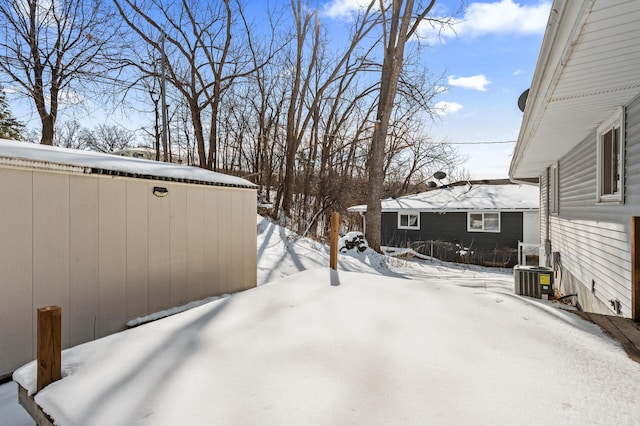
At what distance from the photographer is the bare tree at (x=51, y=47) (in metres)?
9.13

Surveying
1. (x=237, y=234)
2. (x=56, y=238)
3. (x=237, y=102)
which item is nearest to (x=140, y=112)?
(x=237, y=102)

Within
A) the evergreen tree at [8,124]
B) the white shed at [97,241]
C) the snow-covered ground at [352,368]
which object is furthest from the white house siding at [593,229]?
the evergreen tree at [8,124]

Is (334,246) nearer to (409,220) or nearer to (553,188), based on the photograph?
(553,188)

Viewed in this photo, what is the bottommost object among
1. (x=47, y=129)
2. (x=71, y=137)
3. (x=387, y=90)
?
(x=47, y=129)

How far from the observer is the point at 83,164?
3.44m

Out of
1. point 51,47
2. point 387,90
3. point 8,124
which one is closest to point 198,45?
point 51,47

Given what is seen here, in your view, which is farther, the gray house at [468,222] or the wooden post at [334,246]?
the gray house at [468,222]

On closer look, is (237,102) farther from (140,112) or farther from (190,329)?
(190,329)

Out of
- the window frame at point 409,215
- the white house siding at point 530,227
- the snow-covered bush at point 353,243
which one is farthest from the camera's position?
the window frame at point 409,215

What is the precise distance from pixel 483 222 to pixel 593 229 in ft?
31.2

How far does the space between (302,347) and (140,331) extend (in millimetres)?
1251

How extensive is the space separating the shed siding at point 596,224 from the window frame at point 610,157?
2.8 inches

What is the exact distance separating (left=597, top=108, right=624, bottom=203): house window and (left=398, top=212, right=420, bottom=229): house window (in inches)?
418

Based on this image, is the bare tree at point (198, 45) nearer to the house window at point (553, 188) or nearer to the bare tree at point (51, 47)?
the bare tree at point (51, 47)
